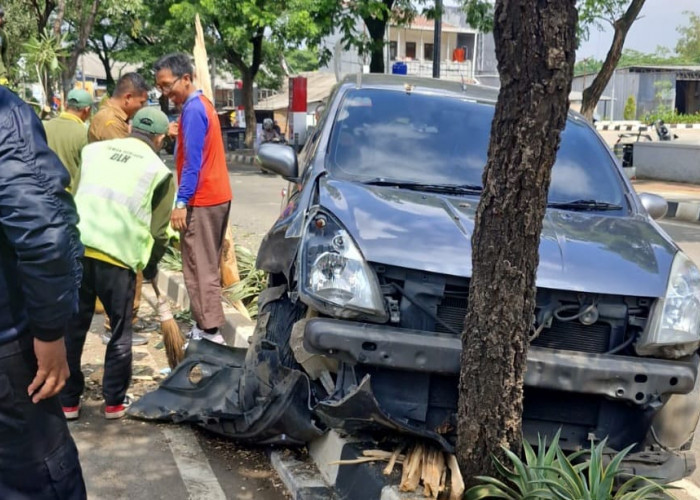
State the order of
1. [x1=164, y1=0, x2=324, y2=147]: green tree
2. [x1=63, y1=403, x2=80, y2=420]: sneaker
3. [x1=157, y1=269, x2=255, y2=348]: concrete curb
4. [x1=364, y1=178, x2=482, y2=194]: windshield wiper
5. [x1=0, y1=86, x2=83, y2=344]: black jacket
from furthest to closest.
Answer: [x1=164, y1=0, x2=324, y2=147]: green tree → [x1=157, y1=269, x2=255, y2=348]: concrete curb → [x1=63, y1=403, x2=80, y2=420]: sneaker → [x1=364, y1=178, x2=482, y2=194]: windshield wiper → [x1=0, y1=86, x2=83, y2=344]: black jacket

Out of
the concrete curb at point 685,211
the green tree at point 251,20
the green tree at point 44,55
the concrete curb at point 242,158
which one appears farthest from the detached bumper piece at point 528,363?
the concrete curb at point 242,158

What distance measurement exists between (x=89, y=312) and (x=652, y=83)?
199 feet

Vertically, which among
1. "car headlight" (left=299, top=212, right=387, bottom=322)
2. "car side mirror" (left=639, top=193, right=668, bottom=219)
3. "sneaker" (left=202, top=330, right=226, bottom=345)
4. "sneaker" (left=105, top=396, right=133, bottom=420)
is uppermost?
"car side mirror" (left=639, top=193, right=668, bottom=219)

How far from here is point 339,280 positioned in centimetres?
333

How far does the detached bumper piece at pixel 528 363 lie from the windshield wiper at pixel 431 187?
3.73 feet

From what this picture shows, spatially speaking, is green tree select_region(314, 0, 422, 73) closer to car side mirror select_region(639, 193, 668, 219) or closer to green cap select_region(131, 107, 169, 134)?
green cap select_region(131, 107, 169, 134)

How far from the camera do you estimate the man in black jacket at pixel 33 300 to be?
2.26 meters

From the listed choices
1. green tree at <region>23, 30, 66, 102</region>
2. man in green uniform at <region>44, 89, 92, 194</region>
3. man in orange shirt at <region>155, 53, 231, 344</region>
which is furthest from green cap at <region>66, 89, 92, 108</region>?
green tree at <region>23, 30, 66, 102</region>

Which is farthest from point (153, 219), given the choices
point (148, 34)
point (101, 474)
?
point (148, 34)

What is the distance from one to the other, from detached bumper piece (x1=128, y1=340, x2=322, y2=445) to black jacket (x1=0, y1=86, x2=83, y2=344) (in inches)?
54.2

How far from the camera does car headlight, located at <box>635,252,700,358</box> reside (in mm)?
3312

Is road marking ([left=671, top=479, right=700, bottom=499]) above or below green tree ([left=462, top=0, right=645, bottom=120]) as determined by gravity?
below

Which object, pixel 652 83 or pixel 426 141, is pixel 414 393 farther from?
pixel 652 83

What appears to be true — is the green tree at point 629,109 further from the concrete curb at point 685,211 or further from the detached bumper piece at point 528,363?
the detached bumper piece at point 528,363
